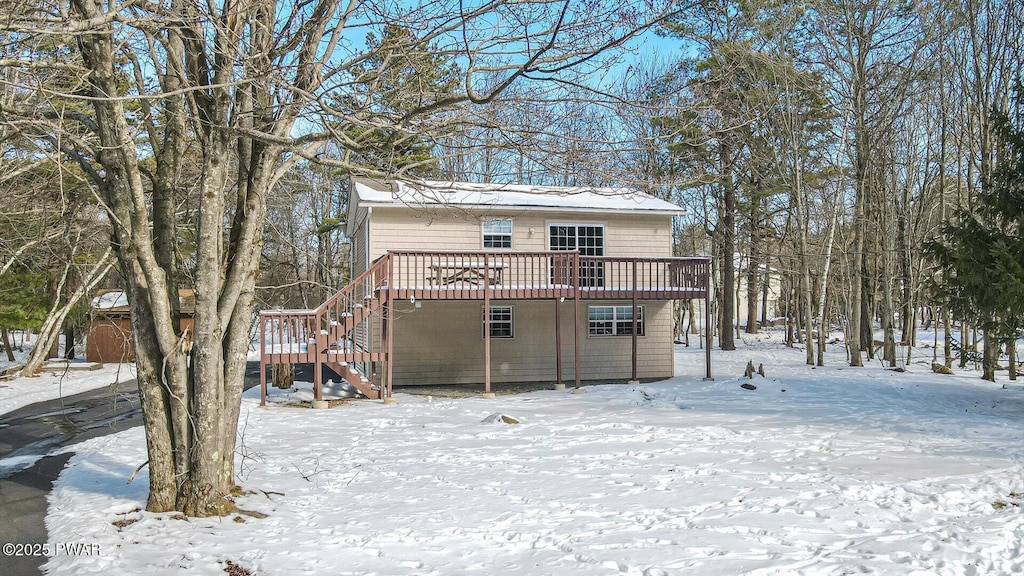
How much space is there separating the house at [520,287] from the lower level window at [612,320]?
30mm

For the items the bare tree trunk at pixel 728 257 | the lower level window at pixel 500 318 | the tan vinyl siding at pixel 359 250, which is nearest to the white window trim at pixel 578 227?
the lower level window at pixel 500 318

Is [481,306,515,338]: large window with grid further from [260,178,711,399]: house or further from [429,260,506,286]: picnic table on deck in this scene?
[429,260,506,286]: picnic table on deck

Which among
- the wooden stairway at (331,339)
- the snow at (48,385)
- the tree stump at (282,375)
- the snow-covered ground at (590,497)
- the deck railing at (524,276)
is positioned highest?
the deck railing at (524,276)

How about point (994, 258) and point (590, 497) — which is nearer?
point (590, 497)

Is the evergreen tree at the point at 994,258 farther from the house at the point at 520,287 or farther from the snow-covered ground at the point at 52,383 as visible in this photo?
the snow-covered ground at the point at 52,383

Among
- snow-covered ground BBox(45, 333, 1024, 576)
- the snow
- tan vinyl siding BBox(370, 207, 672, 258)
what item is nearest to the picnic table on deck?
tan vinyl siding BBox(370, 207, 672, 258)

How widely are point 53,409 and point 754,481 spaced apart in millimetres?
14210

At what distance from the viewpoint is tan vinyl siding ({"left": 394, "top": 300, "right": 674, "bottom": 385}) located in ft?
59.8

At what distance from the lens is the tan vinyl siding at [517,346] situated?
59.8 ft

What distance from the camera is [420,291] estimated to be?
51.5 ft

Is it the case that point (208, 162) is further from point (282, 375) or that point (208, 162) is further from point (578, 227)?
point (578, 227)

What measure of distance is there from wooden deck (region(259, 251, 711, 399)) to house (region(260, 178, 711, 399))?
0.05 metres

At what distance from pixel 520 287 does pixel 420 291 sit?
9.05 feet

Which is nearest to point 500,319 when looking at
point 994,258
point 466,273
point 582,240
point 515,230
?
point 466,273
